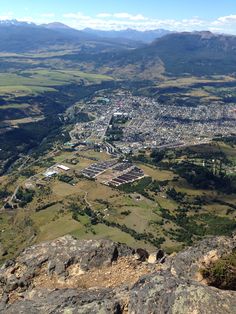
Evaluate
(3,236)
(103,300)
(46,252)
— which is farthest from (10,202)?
(103,300)

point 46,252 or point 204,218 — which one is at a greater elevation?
point 46,252

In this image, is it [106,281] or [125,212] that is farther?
[125,212]

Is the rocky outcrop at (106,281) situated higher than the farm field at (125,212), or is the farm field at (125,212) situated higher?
the rocky outcrop at (106,281)

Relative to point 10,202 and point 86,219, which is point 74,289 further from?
point 10,202

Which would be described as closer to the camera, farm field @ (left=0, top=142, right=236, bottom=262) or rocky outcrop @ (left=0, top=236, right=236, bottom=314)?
rocky outcrop @ (left=0, top=236, right=236, bottom=314)

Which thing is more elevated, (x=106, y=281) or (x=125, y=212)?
(x=106, y=281)

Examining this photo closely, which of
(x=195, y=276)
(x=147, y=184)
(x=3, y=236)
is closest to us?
(x=195, y=276)

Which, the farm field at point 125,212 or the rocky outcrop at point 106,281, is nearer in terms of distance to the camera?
the rocky outcrop at point 106,281

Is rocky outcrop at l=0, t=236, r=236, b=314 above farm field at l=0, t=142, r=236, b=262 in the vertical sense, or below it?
above
